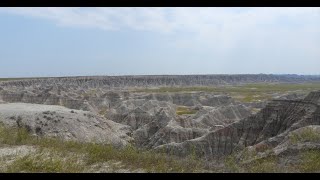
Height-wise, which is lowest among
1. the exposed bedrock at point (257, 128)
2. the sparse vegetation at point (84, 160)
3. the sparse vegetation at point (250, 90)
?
the sparse vegetation at point (250, 90)

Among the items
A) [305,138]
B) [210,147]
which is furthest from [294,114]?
[305,138]

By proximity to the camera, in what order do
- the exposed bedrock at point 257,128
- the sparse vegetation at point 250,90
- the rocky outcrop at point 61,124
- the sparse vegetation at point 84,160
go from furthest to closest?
the sparse vegetation at point 250,90
the exposed bedrock at point 257,128
the rocky outcrop at point 61,124
the sparse vegetation at point 84,160

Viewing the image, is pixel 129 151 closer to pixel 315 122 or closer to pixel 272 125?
pixel 315 122

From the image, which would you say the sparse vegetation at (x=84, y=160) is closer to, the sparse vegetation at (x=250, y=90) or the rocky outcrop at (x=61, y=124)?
the rocky outcrop at (x=61, y=124)

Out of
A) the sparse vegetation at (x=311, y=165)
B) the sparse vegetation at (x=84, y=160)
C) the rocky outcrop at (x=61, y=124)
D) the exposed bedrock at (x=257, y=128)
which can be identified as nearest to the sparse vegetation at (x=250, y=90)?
the exposed bedrock at (x=257, y=128)

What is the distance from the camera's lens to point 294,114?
99.5 feet

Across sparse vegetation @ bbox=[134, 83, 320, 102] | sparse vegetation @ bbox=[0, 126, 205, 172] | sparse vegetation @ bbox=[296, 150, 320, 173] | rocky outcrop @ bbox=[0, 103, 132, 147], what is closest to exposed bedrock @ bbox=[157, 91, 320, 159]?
rocky outcrop @ bbox=[0, 103, 132, 147]

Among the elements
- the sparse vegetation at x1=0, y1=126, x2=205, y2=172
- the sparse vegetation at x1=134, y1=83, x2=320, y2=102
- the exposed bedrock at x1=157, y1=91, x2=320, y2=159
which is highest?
the sparse vegetation at x1=0, y1=126, x2=205, y2=172

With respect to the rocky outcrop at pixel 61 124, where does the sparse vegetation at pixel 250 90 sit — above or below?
below

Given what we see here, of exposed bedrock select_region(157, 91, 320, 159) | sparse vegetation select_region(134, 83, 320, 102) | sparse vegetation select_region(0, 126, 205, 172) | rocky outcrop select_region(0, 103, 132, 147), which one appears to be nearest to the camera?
sparse vegetation select_region(0, 126, 205, 172)

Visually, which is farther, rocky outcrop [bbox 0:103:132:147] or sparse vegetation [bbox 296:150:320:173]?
rocky outcrop [bbox 0:103:132:147]

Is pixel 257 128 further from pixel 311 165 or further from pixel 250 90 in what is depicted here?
pixel 250 90

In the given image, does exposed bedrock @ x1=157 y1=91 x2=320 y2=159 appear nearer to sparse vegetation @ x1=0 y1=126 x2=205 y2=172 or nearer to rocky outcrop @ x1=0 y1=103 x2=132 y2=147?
rocky outcrop @ x1=0 y1=103 x2=132 y2=147
